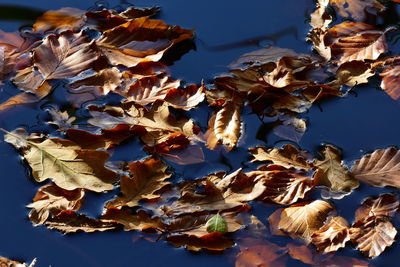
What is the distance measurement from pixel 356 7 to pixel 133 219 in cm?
150

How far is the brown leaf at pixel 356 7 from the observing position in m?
2.76

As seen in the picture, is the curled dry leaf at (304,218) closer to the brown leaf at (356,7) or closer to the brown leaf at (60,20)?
the brown leaf at (356,7)

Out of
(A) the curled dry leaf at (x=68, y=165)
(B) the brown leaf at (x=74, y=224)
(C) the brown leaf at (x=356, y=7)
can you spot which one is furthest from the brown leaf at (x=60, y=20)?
(C) the brown leaf at (x=356, y=7)

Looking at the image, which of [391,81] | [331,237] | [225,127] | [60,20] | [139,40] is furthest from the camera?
[60,20]

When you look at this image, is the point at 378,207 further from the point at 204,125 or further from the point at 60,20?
the point at 60,20

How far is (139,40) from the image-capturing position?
2.60 metres

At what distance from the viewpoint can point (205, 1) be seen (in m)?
2.80

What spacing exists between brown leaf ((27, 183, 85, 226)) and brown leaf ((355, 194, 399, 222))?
34.9 inches

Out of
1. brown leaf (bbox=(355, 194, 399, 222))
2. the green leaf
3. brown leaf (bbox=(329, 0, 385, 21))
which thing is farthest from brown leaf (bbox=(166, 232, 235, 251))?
brown leaf (bbox=(329, 0, 385, 21))

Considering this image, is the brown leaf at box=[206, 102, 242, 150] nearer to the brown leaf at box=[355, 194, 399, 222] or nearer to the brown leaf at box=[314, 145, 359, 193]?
the brown leaf at box=[314, 145, 359, 193]

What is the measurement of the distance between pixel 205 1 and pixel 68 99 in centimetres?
82

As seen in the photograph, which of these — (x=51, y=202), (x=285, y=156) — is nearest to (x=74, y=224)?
(x=51, y=202)

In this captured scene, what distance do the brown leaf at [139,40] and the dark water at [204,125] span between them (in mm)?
93

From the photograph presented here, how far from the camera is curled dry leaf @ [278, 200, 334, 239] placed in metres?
1.89
